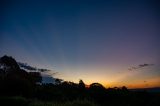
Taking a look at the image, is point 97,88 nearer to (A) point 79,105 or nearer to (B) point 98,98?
(B) point 98,98

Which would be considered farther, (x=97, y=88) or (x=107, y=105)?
(x=97, y=88)

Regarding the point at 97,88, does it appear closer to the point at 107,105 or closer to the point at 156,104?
the point at 107,105

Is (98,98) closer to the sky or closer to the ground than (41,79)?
closer to the ground

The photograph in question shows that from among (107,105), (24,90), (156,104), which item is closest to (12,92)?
(24,90)

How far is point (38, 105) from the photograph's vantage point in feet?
50.0

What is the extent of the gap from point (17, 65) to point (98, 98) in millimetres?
28827

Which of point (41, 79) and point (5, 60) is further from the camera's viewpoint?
point (41, 79)

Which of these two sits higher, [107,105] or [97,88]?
[97,88]

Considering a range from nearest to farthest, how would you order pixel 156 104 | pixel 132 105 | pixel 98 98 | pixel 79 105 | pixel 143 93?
pixel 79 105 < pixel 156 104 < pixel 132 105 < pixel 98 98 < pixel 143 93

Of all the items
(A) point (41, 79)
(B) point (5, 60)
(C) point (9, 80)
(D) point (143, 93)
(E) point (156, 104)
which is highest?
(B) point (5, 60)

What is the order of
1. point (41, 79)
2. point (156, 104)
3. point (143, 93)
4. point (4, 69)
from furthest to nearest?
point (41, 79) < point (4, 69) < point (143, 93) < point (156, 104)

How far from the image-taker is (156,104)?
16.9 m

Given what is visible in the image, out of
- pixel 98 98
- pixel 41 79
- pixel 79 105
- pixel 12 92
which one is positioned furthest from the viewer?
pixel 41 79

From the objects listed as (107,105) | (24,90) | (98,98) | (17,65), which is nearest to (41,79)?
(17,65)
